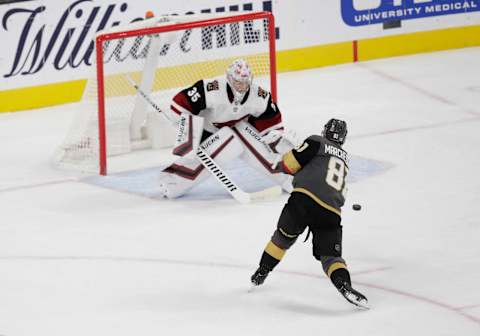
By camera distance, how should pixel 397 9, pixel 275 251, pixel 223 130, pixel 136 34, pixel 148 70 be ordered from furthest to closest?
pixel 397 9 < pixel 148 70 < pixel 136 34 < pixel 223 130 < pixel 275 251

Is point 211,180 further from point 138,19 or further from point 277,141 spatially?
point 138,19

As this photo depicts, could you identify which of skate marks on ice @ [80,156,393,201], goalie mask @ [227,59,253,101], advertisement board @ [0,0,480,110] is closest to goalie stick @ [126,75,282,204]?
skate marks on ice @ [80,156,393,201]

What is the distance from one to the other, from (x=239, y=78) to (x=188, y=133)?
0.48 meters

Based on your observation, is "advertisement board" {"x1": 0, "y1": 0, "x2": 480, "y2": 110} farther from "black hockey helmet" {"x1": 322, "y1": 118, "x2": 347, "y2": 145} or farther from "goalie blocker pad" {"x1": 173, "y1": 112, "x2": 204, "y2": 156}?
"black hockey helmet" {"x1": 322, "y1": 118, "x2": 347, "y2": 145}

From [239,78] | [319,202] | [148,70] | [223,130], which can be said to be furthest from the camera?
[148,70]

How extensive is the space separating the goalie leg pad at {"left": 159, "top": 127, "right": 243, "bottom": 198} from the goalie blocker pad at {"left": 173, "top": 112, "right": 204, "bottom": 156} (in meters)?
0.05

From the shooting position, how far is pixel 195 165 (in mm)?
7805

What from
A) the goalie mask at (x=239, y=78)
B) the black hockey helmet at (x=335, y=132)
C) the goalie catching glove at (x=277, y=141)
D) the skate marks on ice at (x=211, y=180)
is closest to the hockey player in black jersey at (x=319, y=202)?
the black hockey helmet at (x=335, y=132)

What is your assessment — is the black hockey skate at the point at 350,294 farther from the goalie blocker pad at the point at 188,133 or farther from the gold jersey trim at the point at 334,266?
the goalie blocker pad at the point at 188,133

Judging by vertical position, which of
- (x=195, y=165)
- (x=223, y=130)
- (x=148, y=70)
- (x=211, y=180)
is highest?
(x=148, y=70)

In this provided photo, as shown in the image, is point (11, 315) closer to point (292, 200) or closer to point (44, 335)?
point (44, 335)

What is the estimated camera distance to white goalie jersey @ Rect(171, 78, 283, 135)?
300 inches

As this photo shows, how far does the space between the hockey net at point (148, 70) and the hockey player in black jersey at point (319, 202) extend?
2858 millimetres

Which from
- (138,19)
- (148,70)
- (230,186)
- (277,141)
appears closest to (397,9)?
(138,19)
